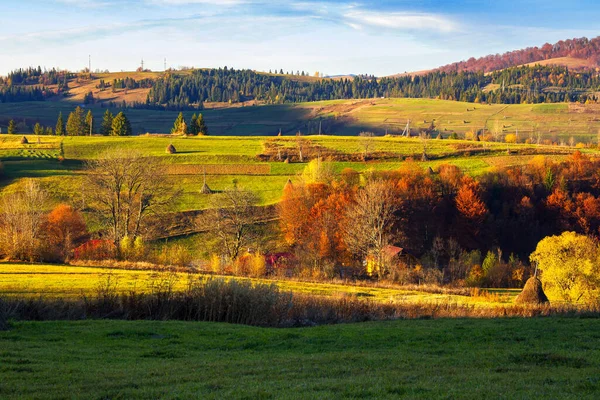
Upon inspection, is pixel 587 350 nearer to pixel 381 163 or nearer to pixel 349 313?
pixel 349 313

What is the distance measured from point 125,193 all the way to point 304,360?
56.6 meters

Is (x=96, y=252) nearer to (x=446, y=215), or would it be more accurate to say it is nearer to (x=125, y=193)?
(x=125, y=193)

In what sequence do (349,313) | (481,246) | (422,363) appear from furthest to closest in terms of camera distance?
1. (481,246)
2. (349,313)
3. (422,363)

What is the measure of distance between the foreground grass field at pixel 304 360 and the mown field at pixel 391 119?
136m

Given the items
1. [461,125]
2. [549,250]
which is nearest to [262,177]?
[549,250]

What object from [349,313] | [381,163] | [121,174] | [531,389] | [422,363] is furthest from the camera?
[381,163]

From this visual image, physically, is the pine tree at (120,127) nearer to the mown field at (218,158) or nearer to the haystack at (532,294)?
the mown field at (218,158)

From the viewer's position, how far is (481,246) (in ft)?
272

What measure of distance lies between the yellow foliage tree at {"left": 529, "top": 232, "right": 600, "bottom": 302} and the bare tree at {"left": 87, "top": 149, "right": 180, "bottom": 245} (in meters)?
39.1

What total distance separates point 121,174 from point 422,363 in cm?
5429

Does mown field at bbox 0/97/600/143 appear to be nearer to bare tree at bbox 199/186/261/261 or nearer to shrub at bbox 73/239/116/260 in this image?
bare tree at bbox 199/186/261/261

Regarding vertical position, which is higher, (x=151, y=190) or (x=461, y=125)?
(x=461, y=125)

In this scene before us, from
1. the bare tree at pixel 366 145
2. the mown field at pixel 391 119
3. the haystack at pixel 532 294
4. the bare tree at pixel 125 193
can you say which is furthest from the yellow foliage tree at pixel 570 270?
the mown field at pixel 391 119

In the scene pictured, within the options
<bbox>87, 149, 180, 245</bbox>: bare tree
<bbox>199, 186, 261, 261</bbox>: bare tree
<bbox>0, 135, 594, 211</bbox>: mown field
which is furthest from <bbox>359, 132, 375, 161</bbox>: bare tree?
<bbox>87, 149, 180, 245</bbox>: bare tree
